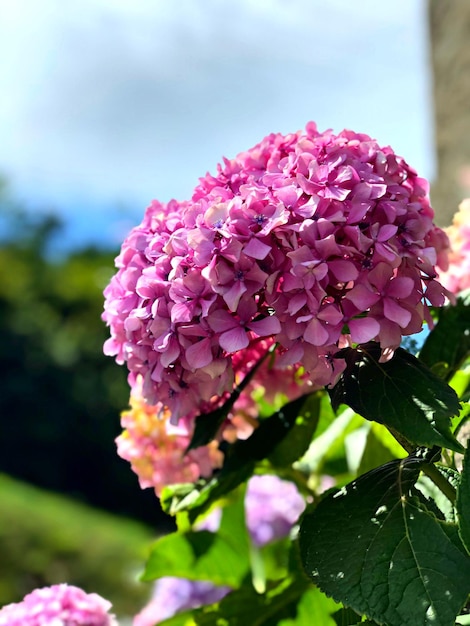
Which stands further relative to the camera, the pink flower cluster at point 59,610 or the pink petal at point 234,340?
the pink flower cluster at point 59,610

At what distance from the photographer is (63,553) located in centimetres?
588

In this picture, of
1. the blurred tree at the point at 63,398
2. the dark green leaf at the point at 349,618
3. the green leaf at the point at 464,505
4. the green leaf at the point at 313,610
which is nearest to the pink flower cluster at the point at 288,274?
the green leaf at the point at 464,505

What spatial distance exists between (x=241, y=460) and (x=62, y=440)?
378 inches

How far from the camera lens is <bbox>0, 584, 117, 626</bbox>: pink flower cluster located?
0.77 metres

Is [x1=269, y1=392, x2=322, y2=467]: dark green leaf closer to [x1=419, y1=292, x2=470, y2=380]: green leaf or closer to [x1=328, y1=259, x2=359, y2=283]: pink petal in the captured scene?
[x1=419, y1=292, x2=470, y2=380]: green leaf

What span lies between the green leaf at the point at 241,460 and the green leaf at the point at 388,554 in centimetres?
16

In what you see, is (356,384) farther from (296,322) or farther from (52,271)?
(52,271)

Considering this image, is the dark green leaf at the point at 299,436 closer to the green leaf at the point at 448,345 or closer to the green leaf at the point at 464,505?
the green leaf at the point at 448,345

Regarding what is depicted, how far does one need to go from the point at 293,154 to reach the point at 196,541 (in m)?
0.51

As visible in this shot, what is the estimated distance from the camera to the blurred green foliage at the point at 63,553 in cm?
542

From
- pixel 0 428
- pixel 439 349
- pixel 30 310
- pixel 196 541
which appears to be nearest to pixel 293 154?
pixel 439 349

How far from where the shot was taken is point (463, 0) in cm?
283

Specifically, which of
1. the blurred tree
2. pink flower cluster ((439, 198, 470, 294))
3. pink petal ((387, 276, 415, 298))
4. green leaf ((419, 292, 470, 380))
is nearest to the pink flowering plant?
pink petal ((387, 276, 415, 298))

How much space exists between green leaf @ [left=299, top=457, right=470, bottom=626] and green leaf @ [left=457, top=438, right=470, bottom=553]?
0.03 meters
